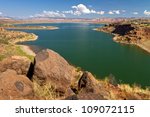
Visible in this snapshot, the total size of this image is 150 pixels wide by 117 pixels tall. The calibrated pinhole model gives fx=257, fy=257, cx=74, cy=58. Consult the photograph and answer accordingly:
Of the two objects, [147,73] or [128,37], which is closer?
[147,73]

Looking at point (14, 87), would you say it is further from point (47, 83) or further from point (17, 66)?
point (17, 66)

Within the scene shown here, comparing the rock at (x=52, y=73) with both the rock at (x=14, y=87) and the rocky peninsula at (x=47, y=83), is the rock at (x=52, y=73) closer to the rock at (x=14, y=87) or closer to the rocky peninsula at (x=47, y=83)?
the rocky peninsula at (x=47, y=83)

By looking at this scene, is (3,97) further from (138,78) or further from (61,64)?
(138,78)

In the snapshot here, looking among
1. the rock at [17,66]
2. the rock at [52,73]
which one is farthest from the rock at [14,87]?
the rock at [17,66]

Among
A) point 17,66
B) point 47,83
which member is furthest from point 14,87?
point 17,66

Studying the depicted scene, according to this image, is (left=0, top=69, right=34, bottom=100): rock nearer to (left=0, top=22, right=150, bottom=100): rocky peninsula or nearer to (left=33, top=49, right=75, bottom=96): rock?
(left=0, top=22, right=150, bottom=100): rocky peninsula

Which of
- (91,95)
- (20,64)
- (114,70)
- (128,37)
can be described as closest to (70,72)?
(20,64)

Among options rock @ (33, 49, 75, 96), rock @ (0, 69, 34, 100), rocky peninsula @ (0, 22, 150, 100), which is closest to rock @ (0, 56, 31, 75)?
rocky peninsula @ (0, 22, 150, 100)
